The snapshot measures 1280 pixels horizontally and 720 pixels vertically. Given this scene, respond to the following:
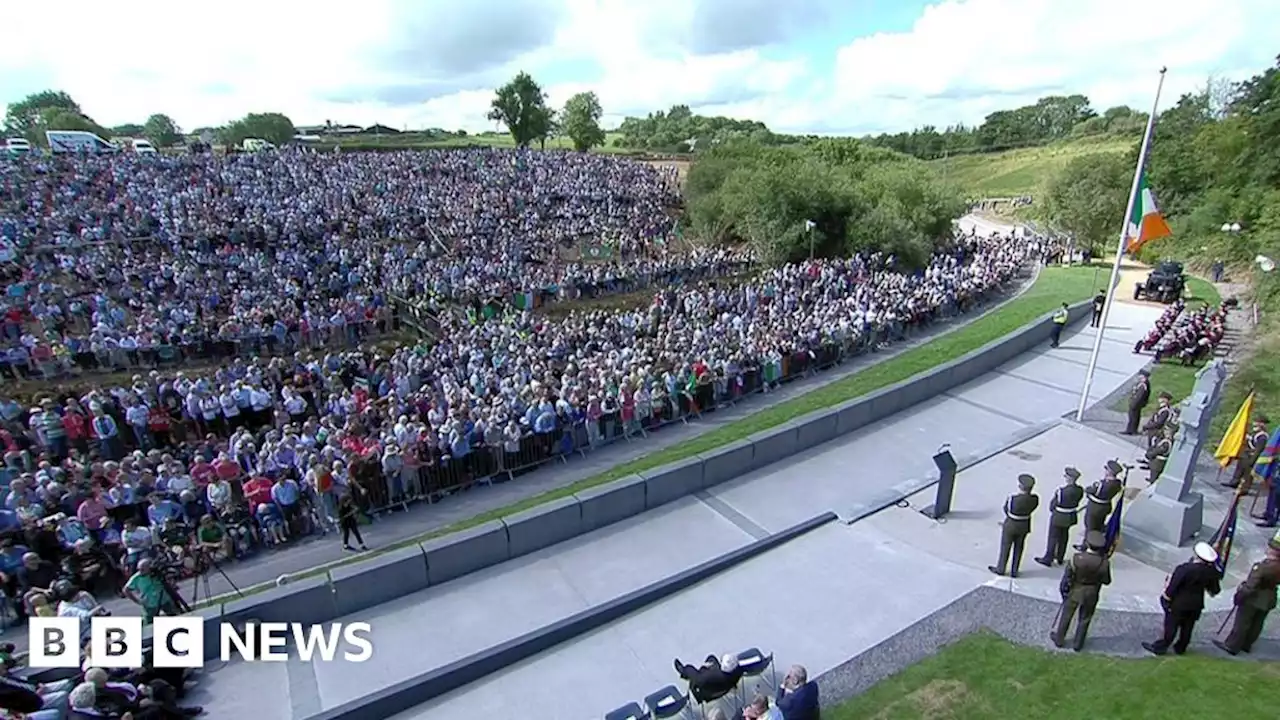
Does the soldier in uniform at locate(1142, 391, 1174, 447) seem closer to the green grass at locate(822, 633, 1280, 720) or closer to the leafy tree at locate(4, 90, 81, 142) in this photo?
the green grass at locate(822, 633, 1280, 720)

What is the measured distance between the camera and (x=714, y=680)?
20.8ft

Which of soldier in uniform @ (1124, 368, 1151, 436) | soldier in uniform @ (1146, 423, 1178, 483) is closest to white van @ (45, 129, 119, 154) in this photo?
soldier in uniform @ (1124, 368, 1151, 436)

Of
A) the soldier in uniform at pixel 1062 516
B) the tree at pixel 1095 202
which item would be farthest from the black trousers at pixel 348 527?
the tree at pixel 1095 202

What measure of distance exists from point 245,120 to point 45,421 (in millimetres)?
103203

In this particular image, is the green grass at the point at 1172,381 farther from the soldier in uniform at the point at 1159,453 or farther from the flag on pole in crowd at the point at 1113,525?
the flag on pole in crowd at the point at 1113,525

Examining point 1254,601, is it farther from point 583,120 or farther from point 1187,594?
point 583,120

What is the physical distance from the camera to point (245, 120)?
98.8m

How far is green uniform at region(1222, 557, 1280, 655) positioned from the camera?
Result: 6508 millimetres

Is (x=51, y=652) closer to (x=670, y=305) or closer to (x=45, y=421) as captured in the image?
(x=45, y=421)

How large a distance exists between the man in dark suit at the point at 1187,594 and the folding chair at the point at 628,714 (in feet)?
17.4

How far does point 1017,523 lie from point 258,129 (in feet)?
366

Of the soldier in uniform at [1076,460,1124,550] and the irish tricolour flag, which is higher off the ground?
the irish tricolour flag

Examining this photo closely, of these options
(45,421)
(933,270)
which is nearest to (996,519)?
(45,421)

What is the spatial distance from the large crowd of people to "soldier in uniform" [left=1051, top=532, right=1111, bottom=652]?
336 inches
